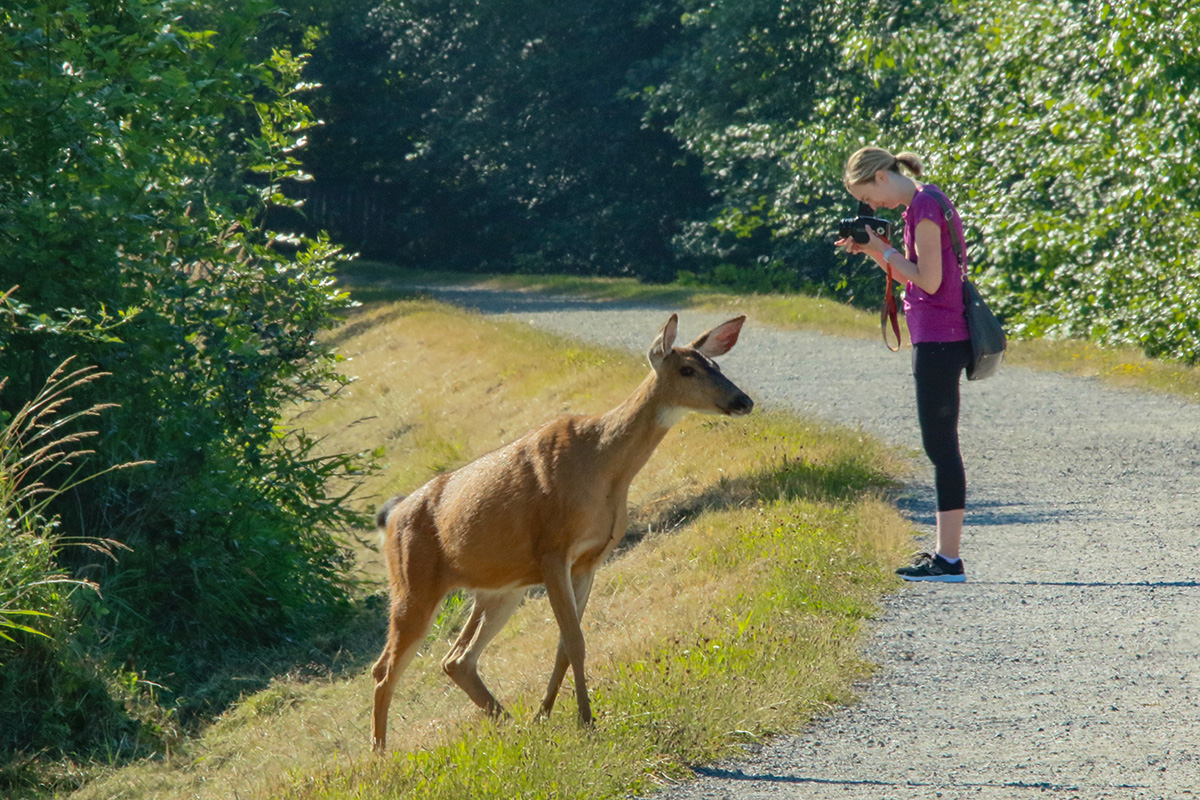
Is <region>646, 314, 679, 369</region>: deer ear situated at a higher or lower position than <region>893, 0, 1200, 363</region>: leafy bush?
lower

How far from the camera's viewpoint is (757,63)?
32375 mm

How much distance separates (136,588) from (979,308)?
21.1ft

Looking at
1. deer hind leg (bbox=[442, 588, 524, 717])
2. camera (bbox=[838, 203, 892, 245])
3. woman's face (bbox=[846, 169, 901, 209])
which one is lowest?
deer hind leg (bbox=[442, 588, 524, 717])

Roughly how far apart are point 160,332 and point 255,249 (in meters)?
1.85

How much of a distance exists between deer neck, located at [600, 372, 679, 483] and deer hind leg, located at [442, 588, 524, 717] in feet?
2.82

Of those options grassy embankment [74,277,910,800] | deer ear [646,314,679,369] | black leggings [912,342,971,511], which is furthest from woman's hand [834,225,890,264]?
grassy embankment [74,277,910,800]

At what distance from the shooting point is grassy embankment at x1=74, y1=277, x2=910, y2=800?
4.77m

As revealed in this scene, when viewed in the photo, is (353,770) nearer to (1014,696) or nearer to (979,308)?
(1014,696)

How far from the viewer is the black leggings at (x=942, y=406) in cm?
646

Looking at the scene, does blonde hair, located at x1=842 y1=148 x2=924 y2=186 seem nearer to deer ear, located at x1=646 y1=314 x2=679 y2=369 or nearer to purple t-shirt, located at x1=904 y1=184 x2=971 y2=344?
purple t-shirt, located at x1=904 y1=184 x2=971 y2=344

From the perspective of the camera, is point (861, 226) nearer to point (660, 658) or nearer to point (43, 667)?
point (660, 658)

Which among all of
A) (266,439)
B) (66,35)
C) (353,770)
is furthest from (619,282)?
(353,770)

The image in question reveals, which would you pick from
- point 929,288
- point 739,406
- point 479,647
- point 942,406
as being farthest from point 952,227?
point 479,647

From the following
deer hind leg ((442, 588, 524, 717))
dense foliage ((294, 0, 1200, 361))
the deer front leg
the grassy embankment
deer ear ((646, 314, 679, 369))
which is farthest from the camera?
dense foliage ((294, 0, 1200, 361))
